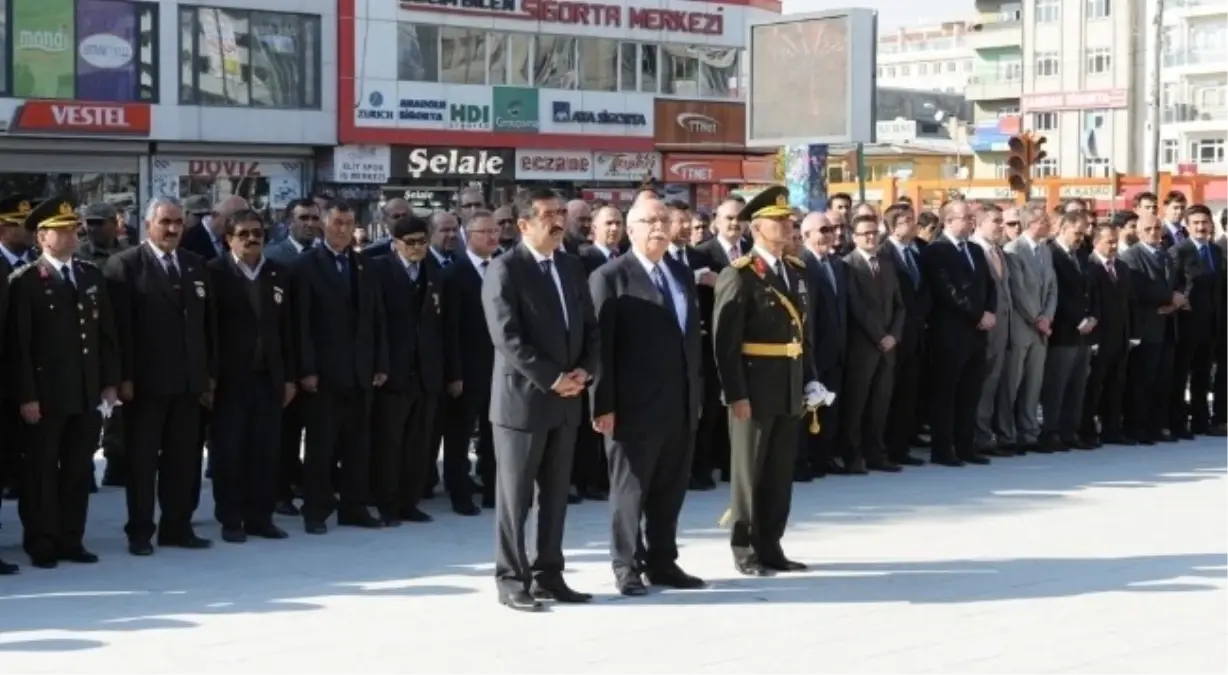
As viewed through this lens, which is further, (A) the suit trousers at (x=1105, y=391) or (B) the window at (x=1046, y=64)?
(B) the window at (x=1046, y=64)

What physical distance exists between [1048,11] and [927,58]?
39.4 metres

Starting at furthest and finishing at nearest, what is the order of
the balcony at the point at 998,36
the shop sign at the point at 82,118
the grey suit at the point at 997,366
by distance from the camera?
the balcony at the point at 998,36 → the shop sign at the point at 82,118 → the grey suit at the point at 997,366

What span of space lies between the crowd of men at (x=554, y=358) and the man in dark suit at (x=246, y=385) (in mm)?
15

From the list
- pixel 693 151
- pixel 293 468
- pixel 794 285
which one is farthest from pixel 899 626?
pixel 693 151

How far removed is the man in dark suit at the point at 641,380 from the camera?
9297 mm

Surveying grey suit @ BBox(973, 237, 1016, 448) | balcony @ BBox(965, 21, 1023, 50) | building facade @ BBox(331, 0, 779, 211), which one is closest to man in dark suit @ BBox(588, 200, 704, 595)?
grey suit @ BBox(973, 237, 1016, 448)

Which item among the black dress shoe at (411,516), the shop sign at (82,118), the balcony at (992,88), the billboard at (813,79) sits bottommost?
the black dress shoe at (411,516)

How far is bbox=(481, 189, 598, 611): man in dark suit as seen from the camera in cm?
896

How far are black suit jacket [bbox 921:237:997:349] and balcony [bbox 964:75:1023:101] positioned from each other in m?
80.2

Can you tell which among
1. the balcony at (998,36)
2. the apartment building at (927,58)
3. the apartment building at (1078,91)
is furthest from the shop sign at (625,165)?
the apartment building at (927,58)

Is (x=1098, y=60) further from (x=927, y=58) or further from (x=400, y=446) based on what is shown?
(x=400, y=446)

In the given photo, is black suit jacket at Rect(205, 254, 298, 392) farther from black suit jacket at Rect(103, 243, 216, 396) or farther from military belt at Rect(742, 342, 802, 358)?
military belt at Rect(742, 342, 802, 358)

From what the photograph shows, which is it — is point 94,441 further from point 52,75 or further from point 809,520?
point 52,75

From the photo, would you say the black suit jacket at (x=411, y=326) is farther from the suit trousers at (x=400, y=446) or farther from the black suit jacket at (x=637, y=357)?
the black suit jacket at (x=637, y=357)
